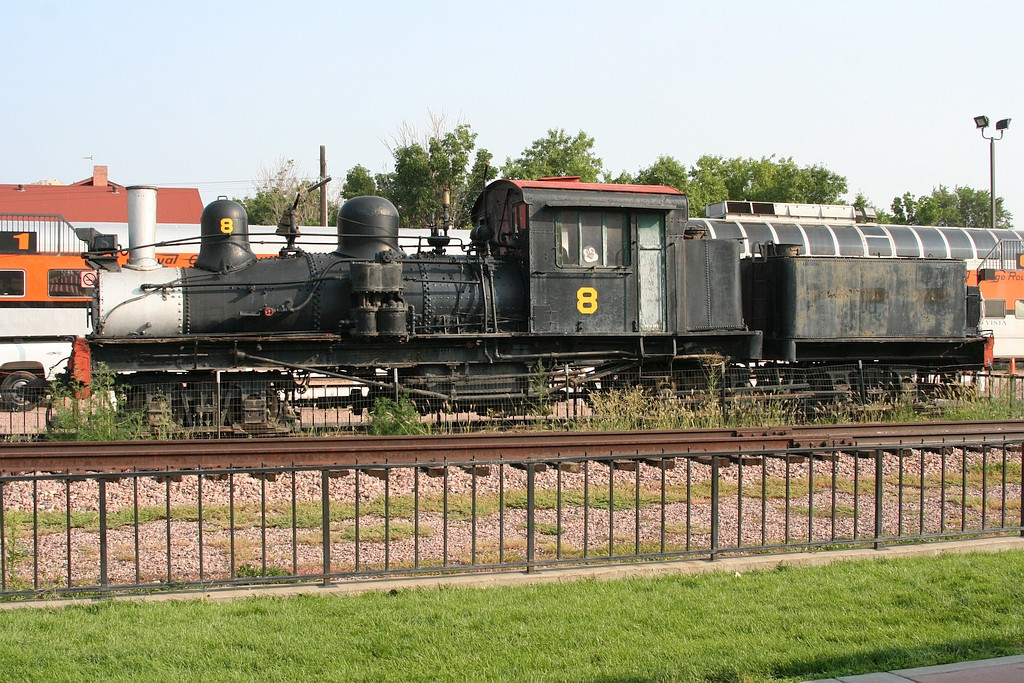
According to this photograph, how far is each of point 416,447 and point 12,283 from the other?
1289 cm

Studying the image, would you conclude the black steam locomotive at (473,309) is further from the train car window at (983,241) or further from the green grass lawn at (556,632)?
the train car window at (983,241)

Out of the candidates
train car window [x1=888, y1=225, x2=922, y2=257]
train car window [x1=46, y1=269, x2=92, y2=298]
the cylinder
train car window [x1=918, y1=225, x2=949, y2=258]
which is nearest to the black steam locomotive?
the cylinder

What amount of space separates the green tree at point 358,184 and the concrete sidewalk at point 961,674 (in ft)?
175

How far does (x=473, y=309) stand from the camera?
1348cm

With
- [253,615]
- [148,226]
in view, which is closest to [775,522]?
[253,615]

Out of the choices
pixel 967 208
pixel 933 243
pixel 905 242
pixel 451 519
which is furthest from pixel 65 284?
pixel 967 208

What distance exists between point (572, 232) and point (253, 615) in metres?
9.08

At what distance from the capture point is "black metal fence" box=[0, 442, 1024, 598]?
20.9 ft

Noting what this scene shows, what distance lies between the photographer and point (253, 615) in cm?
543

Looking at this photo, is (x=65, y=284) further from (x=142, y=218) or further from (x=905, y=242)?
(x=905, y=242)

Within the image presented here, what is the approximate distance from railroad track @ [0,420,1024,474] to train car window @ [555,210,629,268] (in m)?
2.87

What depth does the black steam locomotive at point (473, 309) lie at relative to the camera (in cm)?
1261

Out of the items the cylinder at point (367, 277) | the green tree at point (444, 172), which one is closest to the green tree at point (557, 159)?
the green tree at point (444, 172)

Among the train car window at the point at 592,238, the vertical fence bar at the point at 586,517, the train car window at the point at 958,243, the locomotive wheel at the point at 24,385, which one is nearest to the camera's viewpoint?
the vertical fence bar at the point at 586,517
